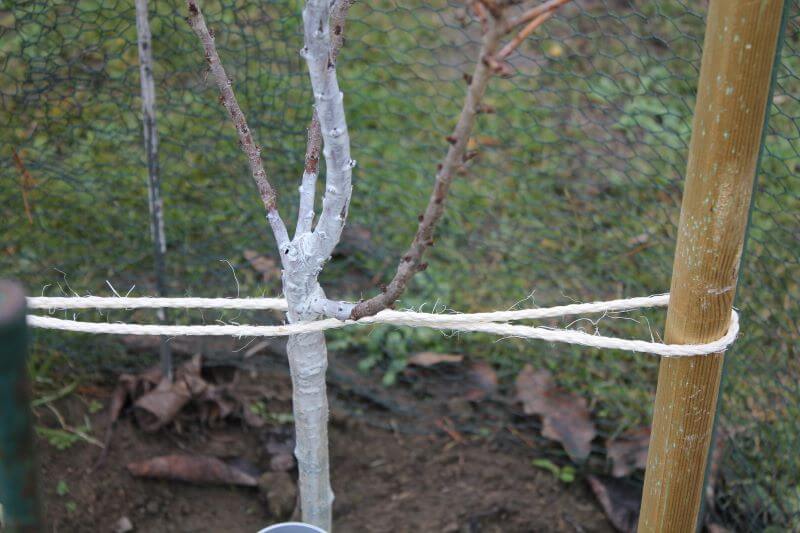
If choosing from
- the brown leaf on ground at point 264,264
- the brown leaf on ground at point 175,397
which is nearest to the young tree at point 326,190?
the brown leaf on ground at point 175,397

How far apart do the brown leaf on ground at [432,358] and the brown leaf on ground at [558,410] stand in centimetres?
17

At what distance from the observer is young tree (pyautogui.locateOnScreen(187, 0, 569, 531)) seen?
84 cm

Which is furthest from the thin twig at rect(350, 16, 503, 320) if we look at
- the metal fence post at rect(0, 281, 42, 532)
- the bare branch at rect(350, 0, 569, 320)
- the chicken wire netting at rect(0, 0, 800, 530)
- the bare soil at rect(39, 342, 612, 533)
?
the bare soil at rect(39, 342, 612, 533)

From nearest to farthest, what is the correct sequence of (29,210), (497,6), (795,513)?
(497,6)
(795,513)
(29,210)

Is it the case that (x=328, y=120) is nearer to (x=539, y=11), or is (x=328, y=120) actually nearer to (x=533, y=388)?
(x=539, y=11)

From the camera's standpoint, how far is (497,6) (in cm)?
79

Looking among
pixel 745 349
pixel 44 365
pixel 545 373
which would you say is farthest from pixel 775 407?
pixel 44 365

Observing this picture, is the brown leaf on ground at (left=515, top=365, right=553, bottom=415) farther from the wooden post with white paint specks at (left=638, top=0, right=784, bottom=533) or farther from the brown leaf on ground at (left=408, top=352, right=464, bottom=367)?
the wooden post with white paint specks at (left=638, top=0, right=784, bottom=533)

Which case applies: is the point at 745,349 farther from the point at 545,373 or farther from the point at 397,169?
the point at 397,169

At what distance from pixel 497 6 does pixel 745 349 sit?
4.44ft

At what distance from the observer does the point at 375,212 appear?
2.35 metres

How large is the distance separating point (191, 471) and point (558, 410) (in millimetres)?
861

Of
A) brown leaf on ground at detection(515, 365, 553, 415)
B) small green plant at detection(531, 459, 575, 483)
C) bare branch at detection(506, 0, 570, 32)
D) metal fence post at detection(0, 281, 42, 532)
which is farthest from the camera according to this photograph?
brown leaf on ground at detection(515, 365, 553, 415)

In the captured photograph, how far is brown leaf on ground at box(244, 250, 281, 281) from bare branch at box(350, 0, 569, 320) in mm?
1168
